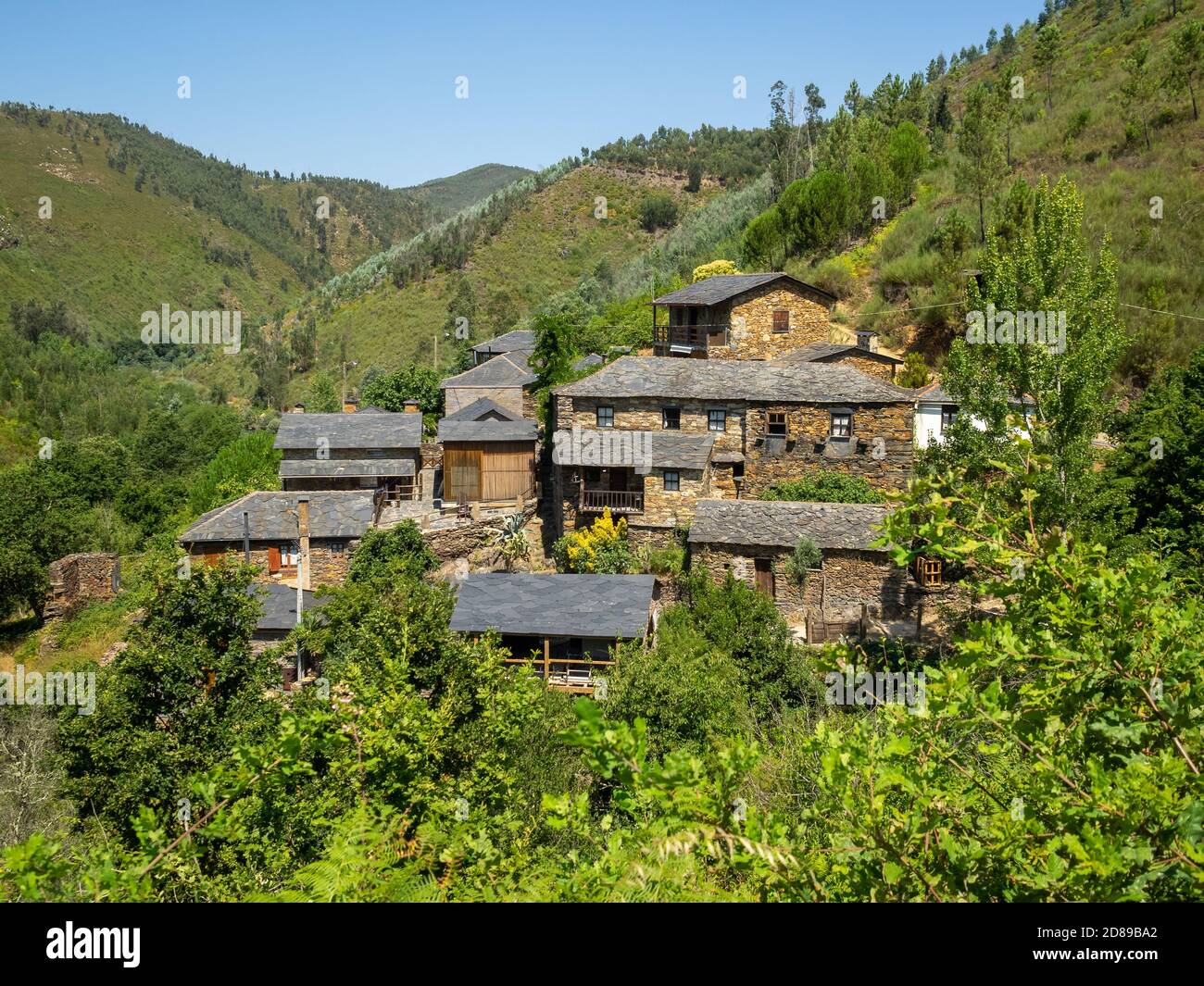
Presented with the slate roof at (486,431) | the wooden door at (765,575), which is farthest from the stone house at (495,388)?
the wooden door at (765,575)

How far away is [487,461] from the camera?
3503 centimetres

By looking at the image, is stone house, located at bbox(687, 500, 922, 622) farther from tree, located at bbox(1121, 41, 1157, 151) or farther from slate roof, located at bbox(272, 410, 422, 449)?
tree, located at bbox(1121, 41, 1157, 151)

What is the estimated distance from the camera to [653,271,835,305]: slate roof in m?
38.3

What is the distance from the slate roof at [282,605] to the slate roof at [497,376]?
19908 millimetres

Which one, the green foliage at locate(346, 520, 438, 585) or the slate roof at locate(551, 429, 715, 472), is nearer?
the green foliage at locate(346, 520, 438, 585)

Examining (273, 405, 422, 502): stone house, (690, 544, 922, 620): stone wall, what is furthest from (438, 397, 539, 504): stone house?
(690, 544, 922, 620): stone wall

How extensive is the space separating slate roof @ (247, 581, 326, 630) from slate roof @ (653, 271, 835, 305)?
19.8 metres

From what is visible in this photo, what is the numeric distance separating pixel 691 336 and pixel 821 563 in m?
17.0

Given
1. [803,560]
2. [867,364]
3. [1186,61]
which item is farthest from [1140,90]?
[803,560]

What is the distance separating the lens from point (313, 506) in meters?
30.5

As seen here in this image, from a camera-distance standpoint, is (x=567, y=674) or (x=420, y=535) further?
(x=420, y=535)

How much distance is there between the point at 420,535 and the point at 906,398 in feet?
53.5
